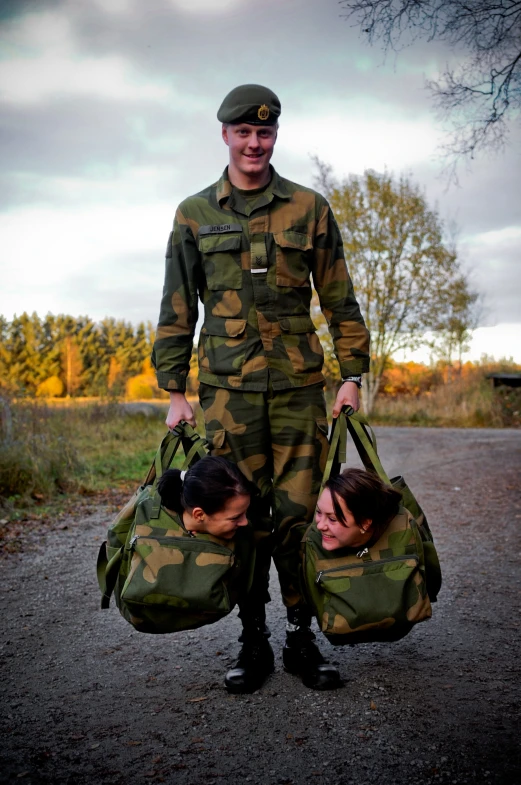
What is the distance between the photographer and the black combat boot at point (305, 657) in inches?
102

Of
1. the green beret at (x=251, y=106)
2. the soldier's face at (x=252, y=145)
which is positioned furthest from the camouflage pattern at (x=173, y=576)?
the green beret at (x=251, y=106)

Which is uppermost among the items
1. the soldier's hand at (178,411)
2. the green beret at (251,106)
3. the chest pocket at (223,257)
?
the green beret at (251,106)

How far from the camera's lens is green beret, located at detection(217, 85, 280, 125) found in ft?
8.79

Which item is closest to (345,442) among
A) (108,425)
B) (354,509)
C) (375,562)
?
(354,509)

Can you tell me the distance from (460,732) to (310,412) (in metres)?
1.29

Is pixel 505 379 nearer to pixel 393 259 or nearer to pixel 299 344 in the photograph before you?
pixel 393 259

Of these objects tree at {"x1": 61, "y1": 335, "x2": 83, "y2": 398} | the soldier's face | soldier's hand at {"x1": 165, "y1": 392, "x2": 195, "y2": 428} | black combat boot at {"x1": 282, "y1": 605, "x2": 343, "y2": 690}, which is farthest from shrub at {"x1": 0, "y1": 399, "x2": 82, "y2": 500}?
tree at {"x1": 61, "y1": 335, "x2": 83, "y2": 398}

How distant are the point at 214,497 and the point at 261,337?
73 centimetres

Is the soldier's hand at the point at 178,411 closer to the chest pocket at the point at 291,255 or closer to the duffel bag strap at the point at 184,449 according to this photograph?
the duffel bag strap at the point at 184,449

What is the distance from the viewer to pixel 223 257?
2760mm

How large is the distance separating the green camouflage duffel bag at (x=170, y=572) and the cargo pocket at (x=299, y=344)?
0.72 m

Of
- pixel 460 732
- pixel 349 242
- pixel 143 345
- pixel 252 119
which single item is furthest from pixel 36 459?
pixel 143 345

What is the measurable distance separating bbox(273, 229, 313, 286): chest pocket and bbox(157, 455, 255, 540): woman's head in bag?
0.83 meters

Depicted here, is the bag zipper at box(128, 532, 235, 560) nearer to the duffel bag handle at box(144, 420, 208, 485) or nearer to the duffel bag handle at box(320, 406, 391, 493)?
the duffel bag handle at box(144, 420, 208, 485)
